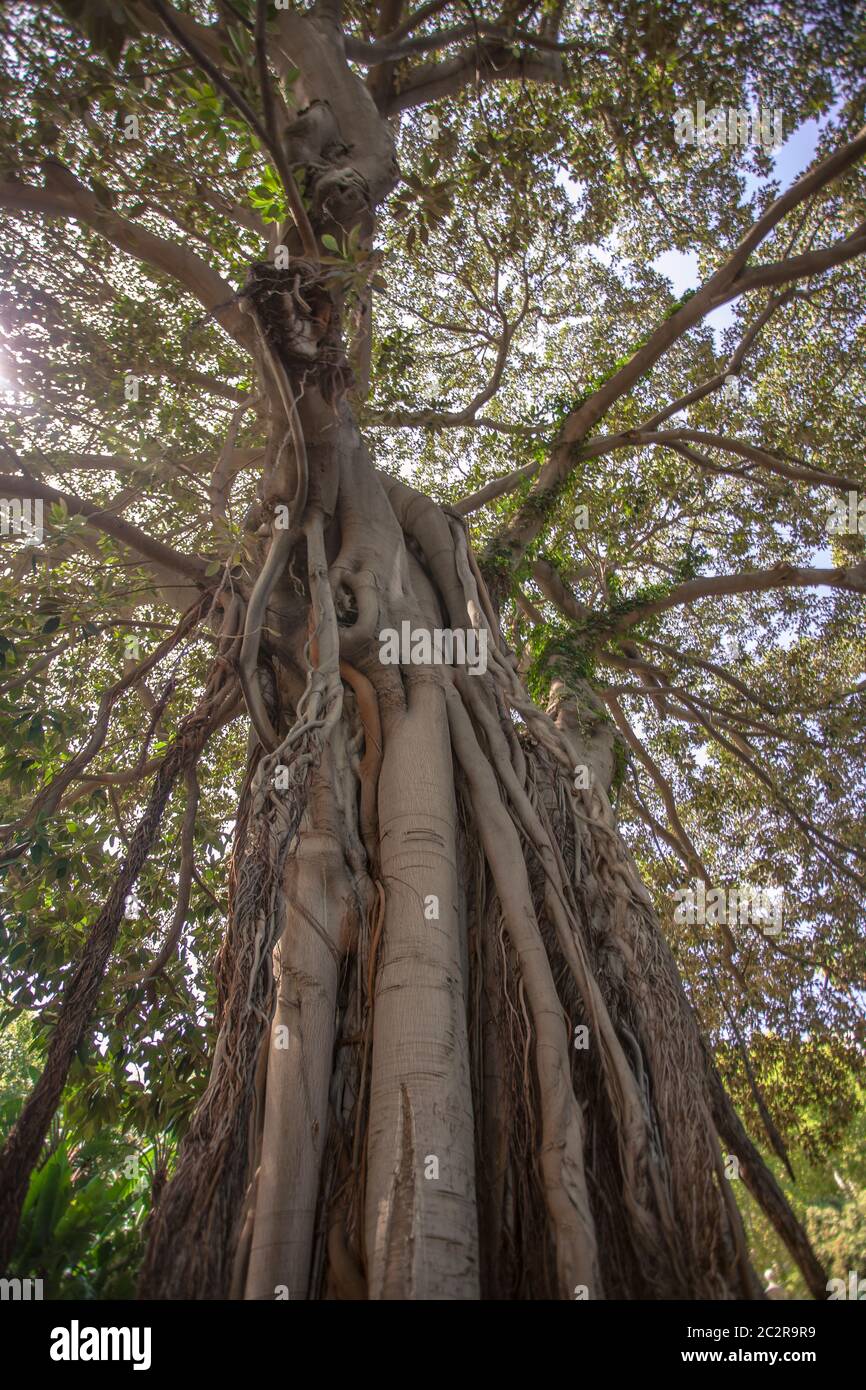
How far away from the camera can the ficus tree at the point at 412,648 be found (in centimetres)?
235

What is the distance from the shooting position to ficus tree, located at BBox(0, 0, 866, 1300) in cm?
235

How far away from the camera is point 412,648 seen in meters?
3.62

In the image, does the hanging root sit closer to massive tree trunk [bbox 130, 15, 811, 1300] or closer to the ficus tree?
the ficus tree

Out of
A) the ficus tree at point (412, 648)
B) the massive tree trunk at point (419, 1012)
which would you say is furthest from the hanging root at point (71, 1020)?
the massive tree trunk at point (419, 1012)

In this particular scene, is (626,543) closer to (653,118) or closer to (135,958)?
(653,118)

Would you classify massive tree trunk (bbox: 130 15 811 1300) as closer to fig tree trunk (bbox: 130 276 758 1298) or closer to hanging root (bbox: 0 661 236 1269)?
fig tree trunk (bbox: 130 276 758 1298)

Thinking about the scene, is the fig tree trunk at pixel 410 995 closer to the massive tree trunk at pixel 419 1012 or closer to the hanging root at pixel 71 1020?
the massive tree trunk at pixel 419 1012

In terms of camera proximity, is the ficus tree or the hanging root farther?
the ficus tree

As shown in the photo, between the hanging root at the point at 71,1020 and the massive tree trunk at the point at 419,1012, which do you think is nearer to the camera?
the hanging root at the point at 71,1020

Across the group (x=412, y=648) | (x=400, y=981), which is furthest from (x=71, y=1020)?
(x=412, y=648)

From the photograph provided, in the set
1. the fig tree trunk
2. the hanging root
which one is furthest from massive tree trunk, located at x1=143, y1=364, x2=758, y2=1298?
the hanging root

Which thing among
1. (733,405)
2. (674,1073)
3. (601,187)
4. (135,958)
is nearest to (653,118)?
(601,187)

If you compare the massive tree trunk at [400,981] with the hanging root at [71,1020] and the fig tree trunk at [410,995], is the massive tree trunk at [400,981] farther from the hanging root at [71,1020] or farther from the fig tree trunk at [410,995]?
the hanging root at [71,1020]

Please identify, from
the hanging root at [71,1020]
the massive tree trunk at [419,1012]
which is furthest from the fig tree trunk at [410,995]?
the hanging root at [71,1020]
